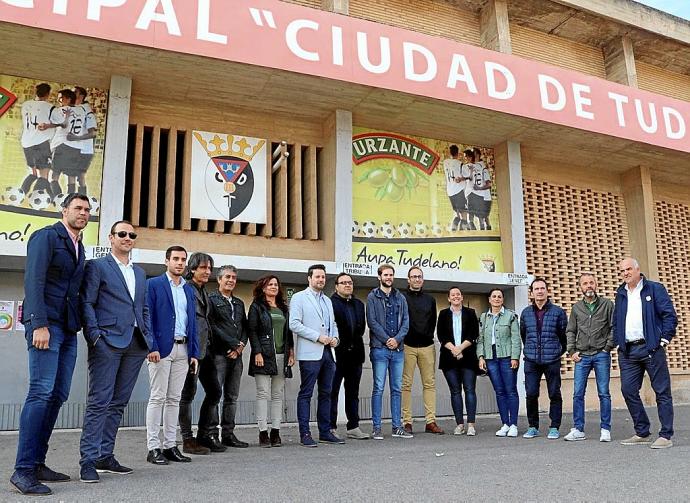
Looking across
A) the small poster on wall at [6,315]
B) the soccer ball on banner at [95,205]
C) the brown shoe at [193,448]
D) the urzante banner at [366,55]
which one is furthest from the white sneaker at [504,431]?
the small poster on wall at [6,315]

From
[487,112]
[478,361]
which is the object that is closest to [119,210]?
[478,361]

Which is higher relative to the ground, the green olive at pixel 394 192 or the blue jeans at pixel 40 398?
the green olive at pixel 394 192

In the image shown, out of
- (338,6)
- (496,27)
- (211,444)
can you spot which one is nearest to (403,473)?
(211,444)

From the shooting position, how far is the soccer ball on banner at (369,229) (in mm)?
11023

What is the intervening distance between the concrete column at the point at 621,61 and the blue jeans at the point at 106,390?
495 inches

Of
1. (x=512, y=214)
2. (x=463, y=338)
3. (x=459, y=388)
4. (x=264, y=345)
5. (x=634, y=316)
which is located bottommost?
(x=459, y=388)

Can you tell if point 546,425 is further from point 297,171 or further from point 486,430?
point 297,171

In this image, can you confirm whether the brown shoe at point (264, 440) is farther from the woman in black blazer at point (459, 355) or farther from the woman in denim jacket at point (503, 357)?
the woman in denim jacket at point (503, 357)

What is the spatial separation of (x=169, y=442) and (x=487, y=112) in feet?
26.0

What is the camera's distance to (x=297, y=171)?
1080cm

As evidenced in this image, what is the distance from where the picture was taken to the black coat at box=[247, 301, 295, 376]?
6.19 meters

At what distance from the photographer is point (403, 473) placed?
4477 millimetres

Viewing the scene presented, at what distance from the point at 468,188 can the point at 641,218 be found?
4.09m

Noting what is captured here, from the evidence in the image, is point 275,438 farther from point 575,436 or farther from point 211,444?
point 575,436
